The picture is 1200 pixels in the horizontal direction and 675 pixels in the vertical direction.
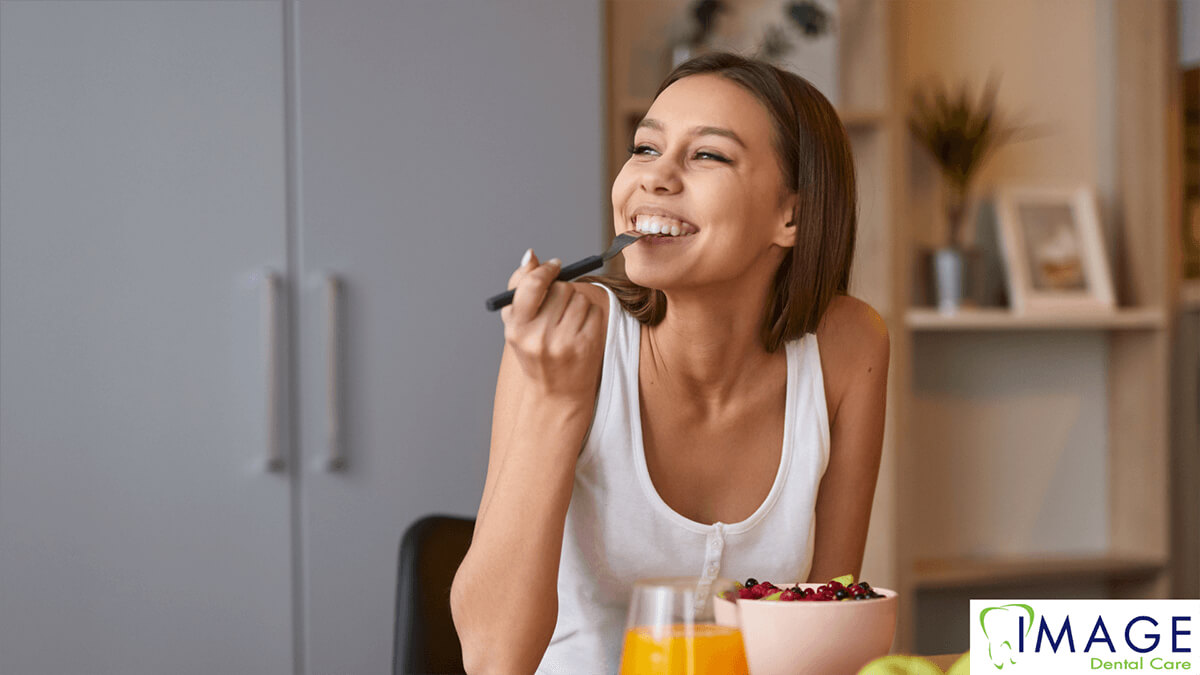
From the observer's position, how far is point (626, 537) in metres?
1.27

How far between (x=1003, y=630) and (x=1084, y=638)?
0.18 ft

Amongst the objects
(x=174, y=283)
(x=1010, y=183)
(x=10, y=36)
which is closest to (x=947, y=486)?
(x=1010, y=183)

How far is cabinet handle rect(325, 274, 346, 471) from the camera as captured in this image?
1925 mm

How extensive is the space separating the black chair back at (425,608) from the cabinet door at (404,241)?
2.14 ft

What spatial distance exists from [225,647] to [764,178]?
1.28 m

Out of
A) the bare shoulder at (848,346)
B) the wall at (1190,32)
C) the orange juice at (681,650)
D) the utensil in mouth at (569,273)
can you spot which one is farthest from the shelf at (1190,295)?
the orange juice at (681,650)

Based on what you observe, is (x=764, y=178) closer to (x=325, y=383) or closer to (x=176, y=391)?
(x=325, y=383)

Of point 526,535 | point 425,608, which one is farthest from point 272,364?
point 526,535

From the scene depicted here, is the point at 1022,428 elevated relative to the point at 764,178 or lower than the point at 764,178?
lower

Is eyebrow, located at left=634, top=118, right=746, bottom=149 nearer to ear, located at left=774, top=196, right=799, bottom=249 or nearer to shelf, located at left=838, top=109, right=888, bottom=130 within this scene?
ear, located at left=774, top=196, right=799, bottom=249

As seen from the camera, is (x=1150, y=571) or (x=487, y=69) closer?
(x=487, y=69)

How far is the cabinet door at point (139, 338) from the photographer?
5.98 ft

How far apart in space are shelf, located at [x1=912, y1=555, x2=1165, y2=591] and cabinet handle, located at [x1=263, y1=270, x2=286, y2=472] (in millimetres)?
1463

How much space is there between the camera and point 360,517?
195 centimetres
